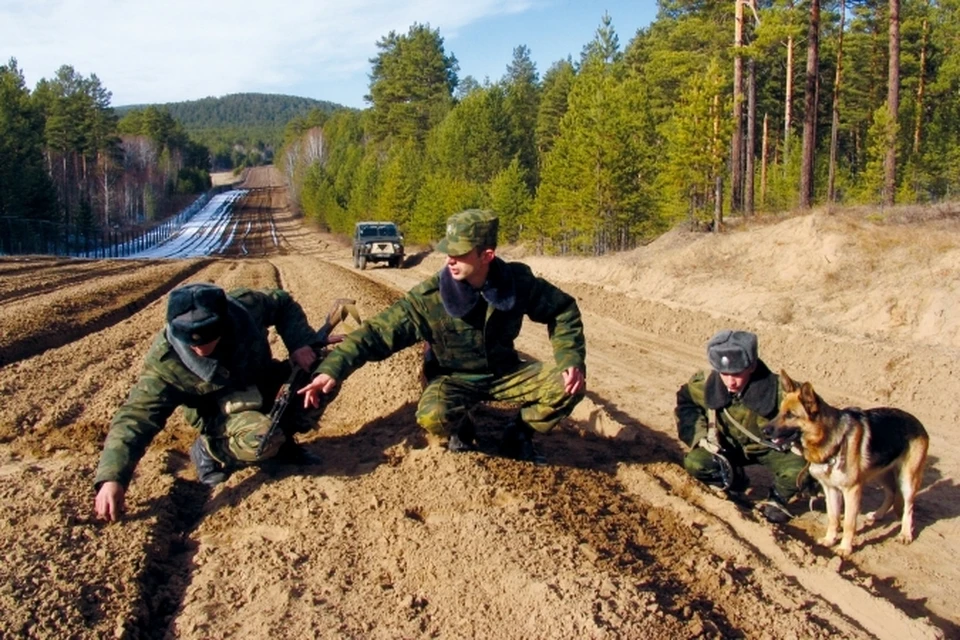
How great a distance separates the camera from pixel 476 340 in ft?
16.0

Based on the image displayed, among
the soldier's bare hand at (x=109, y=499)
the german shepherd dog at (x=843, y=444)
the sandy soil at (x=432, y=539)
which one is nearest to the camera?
the sandy soil at (x=432, y=539)

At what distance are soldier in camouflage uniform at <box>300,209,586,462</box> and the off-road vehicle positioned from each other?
25.2 metres

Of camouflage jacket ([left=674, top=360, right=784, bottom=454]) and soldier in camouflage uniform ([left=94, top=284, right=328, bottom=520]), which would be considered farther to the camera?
camouflage jacket ([left=674, top=360, right=784, bottom=454])

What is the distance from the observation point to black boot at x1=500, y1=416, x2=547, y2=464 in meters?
5.14

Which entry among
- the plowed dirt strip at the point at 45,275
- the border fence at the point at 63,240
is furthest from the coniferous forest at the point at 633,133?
the plowed dirt strip at the point at 45,275

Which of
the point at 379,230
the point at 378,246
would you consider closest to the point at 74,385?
the point at 378,246

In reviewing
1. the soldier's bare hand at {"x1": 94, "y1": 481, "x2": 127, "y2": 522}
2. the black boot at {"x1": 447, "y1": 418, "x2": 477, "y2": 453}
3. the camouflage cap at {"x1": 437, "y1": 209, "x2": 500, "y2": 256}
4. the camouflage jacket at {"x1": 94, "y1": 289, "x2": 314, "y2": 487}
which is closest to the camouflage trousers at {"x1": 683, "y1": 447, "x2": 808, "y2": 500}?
the black boot at {"x1": 447, "y1": 418, "x2": 477, "y2": 453}

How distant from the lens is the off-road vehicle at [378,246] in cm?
2994

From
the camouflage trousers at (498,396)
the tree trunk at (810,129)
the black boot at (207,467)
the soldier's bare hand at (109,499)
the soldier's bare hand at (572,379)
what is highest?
the tree trunk at (810,129)

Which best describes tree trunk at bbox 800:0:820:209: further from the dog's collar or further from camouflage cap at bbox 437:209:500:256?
camouflage cap at bbox 437:209:500:256

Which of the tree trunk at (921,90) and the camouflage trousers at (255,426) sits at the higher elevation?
the tree trunk at (921,90)

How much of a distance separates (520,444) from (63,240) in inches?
2006

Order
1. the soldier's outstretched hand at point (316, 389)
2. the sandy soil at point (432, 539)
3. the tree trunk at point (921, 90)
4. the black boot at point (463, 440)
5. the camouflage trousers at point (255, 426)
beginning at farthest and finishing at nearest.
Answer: the tree trunk at point (921, 90) → the black boot at point (463, 440) → the camouflage trousers at point (255, 426) → the soldier's outstretched hand at point (316, 389) → the sandy soil at point (432, 539)

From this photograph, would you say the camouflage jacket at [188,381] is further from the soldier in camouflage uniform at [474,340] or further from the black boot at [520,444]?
the black boot at [520,444]
